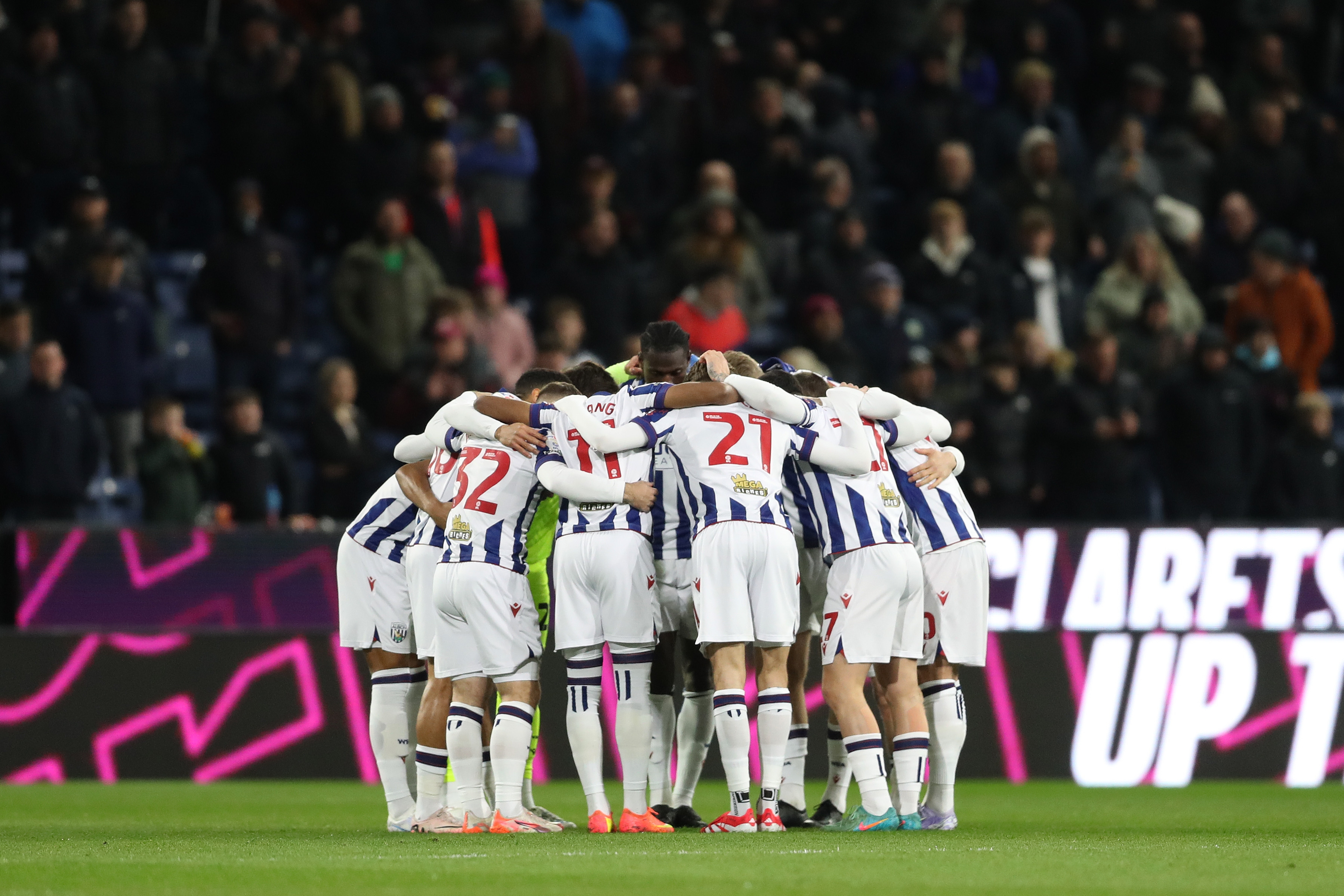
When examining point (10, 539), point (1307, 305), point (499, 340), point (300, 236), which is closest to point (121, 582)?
point (10, 539)

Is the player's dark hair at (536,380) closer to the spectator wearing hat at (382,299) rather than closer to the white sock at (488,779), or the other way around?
the white sock at (488,779)

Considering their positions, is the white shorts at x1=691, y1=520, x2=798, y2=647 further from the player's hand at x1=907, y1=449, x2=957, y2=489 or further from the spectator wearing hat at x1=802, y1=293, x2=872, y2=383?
the spectator wearing hat at x1=802, y1=293, x2=872, y2=383

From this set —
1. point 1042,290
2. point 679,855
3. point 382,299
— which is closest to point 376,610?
point 679,855

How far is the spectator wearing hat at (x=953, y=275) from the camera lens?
17469mm

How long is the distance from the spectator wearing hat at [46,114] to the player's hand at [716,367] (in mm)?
9066

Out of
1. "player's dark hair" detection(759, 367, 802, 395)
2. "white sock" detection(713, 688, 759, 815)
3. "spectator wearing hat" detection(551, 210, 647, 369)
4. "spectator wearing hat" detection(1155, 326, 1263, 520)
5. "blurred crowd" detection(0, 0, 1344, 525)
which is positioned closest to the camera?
"white sock" detection(713, 688, 759, 815)

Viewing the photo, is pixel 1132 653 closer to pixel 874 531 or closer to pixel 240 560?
pixel 874 531

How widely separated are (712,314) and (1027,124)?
16.1ft

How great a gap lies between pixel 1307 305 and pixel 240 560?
29.9 ft

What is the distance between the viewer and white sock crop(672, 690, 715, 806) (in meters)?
10.3

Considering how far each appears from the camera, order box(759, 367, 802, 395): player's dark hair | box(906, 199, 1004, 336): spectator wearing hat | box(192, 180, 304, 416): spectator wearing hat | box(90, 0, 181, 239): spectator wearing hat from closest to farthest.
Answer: box(759, 367, 802, 395): player's dark hair < box(192, 180, 304, 416): spectator wearing hat < box(90, 0, 181, 239): spectator wearing hat < box(906, 199, 1004, 336): spectator wearing hat

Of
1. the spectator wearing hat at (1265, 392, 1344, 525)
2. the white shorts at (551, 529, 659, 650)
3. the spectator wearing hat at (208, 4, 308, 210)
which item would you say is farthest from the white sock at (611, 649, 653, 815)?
the spectator wearing hat at (208, 4, 308, 210)

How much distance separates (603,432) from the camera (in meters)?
9.66

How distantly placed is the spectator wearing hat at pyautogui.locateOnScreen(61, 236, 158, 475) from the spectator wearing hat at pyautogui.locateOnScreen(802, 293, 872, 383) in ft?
16.7
